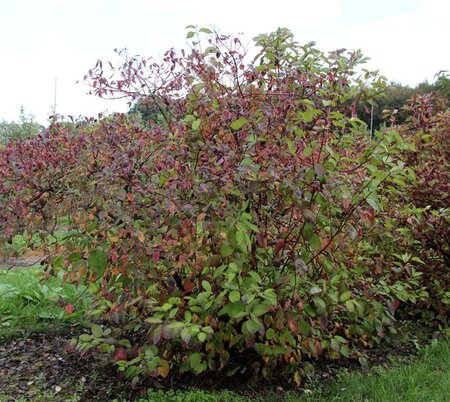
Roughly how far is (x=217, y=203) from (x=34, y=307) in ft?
7.54

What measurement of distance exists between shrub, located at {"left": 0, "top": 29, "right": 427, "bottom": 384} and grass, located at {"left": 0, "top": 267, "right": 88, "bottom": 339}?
3.26 feet

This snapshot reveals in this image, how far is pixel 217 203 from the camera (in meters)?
2.33

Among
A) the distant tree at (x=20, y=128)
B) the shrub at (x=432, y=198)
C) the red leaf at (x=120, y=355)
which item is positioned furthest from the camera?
the distant tree at (x=20, y=128)

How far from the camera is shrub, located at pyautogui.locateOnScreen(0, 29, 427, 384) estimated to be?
Answer: 2.38m

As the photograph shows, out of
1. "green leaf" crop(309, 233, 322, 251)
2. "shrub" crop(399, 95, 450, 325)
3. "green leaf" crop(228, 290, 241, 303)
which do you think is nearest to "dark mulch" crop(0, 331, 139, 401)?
"green leaf" crop(228, 290, 241, 303)

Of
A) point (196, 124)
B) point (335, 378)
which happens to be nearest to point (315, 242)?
point (196, 124)

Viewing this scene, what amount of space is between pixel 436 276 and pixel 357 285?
3.62 feet

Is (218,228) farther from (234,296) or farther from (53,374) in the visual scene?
(53,374)

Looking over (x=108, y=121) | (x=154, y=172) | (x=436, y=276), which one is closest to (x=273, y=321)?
(x=154, y=172)

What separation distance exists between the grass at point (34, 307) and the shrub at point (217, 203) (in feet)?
3.26

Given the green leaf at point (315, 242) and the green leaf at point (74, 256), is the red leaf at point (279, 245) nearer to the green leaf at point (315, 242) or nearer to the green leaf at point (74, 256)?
the green leaf at point (315, 242)

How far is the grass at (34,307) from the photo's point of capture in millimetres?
3678

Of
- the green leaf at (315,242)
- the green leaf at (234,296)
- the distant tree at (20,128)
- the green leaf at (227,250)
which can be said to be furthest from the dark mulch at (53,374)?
the distant tree at (20,128)

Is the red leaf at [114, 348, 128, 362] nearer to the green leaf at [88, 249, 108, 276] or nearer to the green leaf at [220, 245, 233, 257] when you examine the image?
the green leaf at [88, 249, 108, 276]
